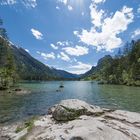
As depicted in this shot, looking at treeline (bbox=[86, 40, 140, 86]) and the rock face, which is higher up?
treeline (bbox=[86, 40, 140, 86])

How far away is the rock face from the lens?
41.6 ft

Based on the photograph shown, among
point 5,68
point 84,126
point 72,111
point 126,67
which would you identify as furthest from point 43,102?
point 126,67

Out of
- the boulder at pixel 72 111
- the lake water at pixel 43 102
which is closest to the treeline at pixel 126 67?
the lake water at pixel 43 102

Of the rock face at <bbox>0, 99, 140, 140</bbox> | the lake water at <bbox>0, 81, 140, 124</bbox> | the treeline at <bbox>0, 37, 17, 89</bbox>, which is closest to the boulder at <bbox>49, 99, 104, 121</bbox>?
the rock face at <bbox>0, 99, 140, 140</bbox>

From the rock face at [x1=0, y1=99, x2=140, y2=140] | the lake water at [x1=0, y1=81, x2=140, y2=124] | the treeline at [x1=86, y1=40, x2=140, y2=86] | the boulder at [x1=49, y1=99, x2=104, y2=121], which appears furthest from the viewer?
the treeline at [x1=86, y1=40, x2=140, y2=86]

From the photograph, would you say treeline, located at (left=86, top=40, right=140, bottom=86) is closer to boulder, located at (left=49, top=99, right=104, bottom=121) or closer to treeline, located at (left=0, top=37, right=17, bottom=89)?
treeline, located at (left=0, top=37, right=17, bottom=89)

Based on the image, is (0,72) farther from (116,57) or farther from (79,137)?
(116,57)

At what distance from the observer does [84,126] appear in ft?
45.9

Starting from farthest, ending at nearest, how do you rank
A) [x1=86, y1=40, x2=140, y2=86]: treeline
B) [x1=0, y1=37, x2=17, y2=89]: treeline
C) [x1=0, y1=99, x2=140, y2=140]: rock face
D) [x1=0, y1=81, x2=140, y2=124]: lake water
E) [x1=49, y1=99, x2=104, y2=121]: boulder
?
[x1=86, y1=40, x2=140, y2=86]: treeline < [x1=0, y1=37, x2=17, y2=89]: treeline < [x1=0, y1=81, x2=140, y2=124]: lake water < [x1=49, y1=99, x2=104, y2=121]: boulder < [x1=0, y1=99, x2=140, y2=140]: rock face

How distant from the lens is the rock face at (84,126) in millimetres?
12688

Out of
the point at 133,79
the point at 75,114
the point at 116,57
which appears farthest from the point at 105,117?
the point at 116,57

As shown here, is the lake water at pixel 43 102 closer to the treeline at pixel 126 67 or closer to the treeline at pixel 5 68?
the treeline at pixel 5 68

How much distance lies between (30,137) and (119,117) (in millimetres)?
6747

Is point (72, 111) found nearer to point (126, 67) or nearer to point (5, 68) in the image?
point (5, 68)
